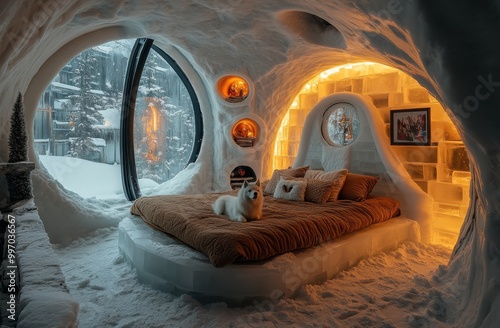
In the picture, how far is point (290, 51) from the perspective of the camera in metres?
4.48

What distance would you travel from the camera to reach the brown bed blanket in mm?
2350

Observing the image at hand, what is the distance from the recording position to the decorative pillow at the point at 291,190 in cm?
387

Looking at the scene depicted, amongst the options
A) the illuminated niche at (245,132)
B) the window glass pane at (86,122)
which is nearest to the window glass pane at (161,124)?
the window glass pane at (86,122)

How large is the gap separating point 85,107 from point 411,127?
15.3 feet

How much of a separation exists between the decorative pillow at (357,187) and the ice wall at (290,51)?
1185mm

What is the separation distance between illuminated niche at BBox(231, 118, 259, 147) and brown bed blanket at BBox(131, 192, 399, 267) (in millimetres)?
1973

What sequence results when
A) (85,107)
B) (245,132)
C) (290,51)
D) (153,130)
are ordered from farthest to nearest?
(245,132)
(153,130)
(85,107)
(290,51)

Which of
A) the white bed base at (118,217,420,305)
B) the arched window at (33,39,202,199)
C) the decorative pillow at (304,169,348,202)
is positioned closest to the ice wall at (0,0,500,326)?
the arched window at (33,39,202,199)

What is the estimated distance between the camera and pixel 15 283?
1.48 metres

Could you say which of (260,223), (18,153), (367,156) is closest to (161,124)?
(18,153)

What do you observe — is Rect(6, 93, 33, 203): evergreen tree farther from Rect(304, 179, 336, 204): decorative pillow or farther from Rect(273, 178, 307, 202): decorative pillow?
Rect(304, 179, 336, 204): decorative pillow

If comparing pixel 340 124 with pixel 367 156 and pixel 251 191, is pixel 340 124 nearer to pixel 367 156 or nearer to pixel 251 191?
pixel 367 156

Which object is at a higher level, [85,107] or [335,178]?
[85,107]

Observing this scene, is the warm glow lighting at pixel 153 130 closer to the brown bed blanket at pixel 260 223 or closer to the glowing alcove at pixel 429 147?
the brown bed blanket at pixel 260 223
